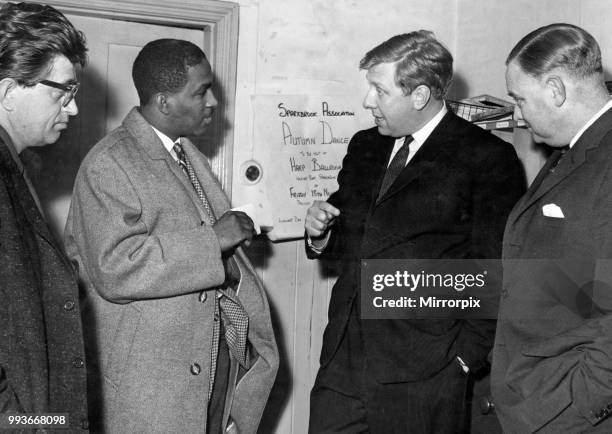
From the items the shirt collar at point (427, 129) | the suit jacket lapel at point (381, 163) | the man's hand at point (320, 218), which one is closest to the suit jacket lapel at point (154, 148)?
the man's hand at point (320, 218)

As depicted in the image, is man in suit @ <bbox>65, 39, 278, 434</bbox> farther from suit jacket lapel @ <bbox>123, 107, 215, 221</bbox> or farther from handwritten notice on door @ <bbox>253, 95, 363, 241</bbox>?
handwritten notice on door @ <bbox>253, 95, 363, 241</bbox>

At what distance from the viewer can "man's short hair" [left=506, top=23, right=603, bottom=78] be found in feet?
5.92

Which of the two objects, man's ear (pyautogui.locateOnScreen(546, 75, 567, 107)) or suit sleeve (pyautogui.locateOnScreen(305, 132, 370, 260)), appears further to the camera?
suit sleeve (pyautogui.locateOnScreen(305, 132, 370, 260))

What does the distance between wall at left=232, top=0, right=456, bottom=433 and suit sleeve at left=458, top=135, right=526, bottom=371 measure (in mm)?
994

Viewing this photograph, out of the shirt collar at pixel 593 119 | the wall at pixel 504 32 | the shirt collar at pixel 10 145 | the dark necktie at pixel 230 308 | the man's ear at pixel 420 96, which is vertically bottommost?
the dark necktie at pixel 230 308

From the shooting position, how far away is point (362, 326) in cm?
234

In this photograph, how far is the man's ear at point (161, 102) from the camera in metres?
2.26

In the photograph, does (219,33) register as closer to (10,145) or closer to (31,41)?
(31,41)

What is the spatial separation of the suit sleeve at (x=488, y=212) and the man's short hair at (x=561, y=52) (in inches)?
16.8

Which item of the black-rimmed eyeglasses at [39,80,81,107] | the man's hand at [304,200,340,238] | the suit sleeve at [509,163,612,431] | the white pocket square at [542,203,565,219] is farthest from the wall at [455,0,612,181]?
the black-rimmed eyeglasses at [39,80,81,107]

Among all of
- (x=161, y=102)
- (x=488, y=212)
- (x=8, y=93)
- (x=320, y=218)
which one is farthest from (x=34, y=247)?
(x=488, y=212)

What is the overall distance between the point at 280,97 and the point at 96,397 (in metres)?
1.39

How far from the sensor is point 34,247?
163 centimetres

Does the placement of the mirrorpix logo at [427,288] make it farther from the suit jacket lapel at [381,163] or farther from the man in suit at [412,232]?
the suit jacket lapel at [381,163]
